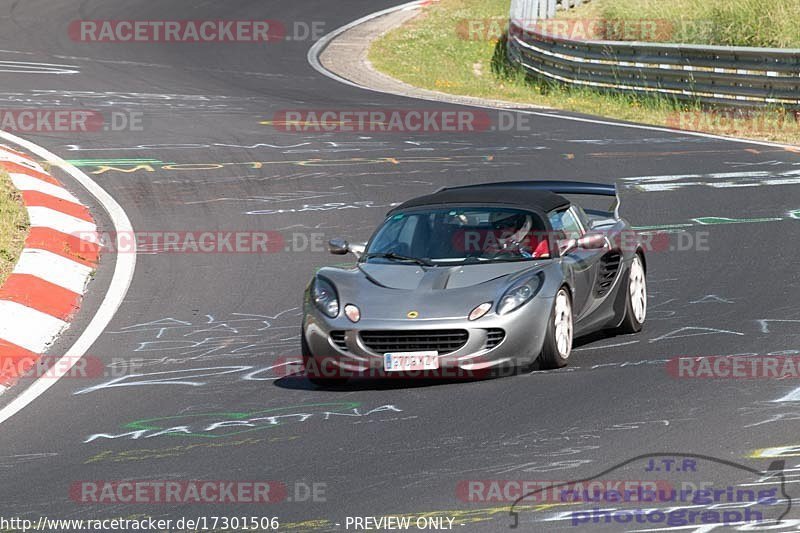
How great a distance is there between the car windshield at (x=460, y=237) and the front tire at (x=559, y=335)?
0.48 meters

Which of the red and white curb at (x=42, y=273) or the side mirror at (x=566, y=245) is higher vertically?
the side mirror at (x=566, y=245)

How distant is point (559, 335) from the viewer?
930 centimetres

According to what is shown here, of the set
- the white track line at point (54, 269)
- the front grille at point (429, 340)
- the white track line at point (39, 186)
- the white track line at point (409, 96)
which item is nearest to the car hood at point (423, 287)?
the front grille at point (429, 340)

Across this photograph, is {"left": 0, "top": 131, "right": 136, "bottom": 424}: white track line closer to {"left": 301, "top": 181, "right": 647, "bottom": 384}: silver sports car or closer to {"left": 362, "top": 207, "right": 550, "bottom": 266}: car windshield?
{"left": 301, "top": 181, "right": 647, "bottom": 384}: silver sports car

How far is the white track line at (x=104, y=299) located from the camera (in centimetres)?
930

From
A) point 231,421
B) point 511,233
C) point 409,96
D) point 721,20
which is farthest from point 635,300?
point 721,20

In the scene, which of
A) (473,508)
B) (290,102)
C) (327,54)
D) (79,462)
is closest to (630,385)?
(473,508)

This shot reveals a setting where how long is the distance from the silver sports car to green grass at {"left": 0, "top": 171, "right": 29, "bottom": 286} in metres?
3.78

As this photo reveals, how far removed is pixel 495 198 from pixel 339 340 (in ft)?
6.39

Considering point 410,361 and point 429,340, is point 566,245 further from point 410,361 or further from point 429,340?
point 410,361

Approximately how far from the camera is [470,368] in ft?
29.2

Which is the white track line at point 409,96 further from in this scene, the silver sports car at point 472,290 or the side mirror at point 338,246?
the side mirror at point 338,246

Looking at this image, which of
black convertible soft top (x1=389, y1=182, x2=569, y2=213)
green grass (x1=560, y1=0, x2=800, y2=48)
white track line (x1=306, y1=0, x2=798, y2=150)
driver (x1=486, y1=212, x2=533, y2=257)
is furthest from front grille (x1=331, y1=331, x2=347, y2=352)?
green grass (x1=560, y1=0, x2=800, y2=48)

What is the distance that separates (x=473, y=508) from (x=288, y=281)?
6486 millimetres
